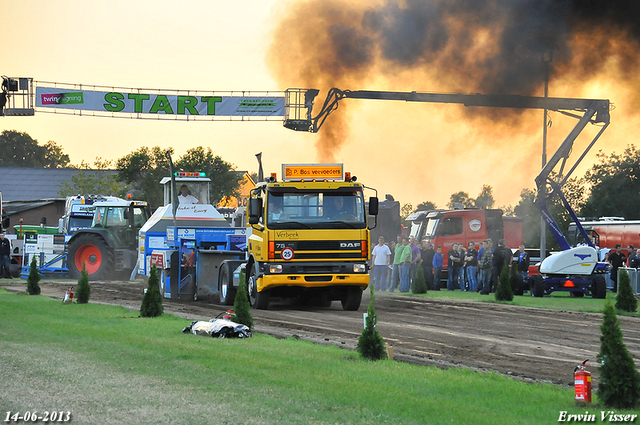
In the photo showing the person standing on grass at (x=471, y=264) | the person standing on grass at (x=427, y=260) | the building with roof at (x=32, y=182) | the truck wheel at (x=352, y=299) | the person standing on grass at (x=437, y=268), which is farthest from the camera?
the building with roof at (x=32, y=182)

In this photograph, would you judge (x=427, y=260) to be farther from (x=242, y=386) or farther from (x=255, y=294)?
(x=242, y=386)

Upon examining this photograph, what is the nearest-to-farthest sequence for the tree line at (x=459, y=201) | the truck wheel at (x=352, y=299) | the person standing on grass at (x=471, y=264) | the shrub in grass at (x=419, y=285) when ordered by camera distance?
the truck wheel at (x=352, y=299) < the shrub in grass at (x=419, y=285) < the person standing on grass at (x=471, y=264) < the tree line at (x=459, y=201)

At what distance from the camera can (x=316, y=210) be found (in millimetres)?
17641

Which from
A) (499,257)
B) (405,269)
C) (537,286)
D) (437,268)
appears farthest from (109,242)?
(537,286)

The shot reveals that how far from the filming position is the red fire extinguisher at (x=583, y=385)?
23.0 feet

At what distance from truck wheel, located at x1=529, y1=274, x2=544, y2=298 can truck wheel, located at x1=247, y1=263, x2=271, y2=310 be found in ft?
35.4

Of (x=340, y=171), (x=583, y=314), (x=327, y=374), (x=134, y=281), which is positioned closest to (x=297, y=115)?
(x=134, y=281)

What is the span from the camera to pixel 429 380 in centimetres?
857

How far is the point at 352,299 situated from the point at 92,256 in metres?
16.3

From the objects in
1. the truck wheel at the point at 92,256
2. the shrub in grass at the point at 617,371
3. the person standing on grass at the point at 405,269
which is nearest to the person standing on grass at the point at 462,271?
the person standing on grass at the point at 405,269

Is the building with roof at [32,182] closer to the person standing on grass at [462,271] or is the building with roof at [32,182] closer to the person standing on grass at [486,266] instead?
the person standing on grass at [462,271]

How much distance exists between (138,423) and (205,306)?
43.8 ft

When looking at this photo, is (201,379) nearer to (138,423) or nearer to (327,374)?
(327,374)

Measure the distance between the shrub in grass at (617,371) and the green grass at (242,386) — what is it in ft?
0.87
